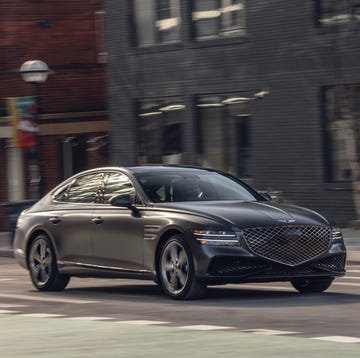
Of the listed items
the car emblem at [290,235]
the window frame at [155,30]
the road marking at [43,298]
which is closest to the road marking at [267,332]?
the car emblem at [290,235]

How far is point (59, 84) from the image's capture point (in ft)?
119

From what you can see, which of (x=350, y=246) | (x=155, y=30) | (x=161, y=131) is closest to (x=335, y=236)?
(x=350, y=246)

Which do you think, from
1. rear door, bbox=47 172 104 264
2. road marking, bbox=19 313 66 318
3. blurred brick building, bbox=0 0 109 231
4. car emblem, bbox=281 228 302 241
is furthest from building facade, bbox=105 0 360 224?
road marking, bbox=19 313 66 318

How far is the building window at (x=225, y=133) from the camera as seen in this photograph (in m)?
30.5

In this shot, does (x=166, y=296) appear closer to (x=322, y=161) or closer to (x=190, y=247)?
(x=190, y=247)

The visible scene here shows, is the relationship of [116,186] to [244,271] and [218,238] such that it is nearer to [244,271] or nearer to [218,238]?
[218,238]

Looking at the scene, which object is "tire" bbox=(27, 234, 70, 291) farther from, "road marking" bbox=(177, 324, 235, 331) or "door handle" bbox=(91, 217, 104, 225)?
"road marking" bbox=(177, 324, 235, 331)

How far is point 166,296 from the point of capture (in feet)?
47.9

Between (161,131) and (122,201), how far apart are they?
17.9 metres

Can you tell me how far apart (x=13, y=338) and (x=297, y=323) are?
7.54ft

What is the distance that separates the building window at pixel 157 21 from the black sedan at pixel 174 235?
15.9 meters

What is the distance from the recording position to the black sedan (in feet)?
45.0

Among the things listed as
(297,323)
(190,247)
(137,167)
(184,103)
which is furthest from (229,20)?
(297,323)

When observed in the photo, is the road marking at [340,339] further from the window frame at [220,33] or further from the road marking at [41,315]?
the window frame at [220,33]
